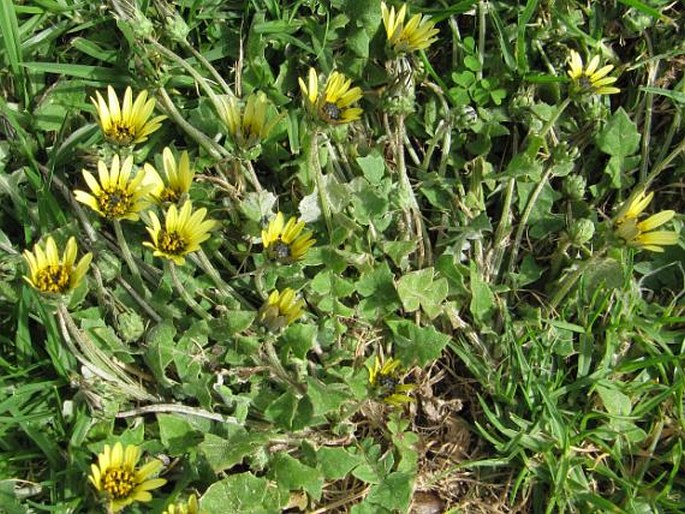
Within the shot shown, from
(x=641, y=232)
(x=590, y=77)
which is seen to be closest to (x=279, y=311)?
(x=641, y=232)

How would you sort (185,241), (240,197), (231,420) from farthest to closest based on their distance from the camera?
(240,197) < (231,420) < (185,241)

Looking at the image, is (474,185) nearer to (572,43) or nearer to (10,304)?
(572,43)

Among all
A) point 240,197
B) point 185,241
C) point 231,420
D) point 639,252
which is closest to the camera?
point 185,241

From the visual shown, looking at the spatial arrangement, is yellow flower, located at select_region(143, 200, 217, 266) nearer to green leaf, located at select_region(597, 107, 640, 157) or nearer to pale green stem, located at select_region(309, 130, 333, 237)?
pale green stem, located at select_region(309, 130, 333, 237)

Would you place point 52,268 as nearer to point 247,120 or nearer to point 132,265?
point 132,265

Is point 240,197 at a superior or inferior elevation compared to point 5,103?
inferior

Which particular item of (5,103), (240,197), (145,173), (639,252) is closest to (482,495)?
(639,252)
